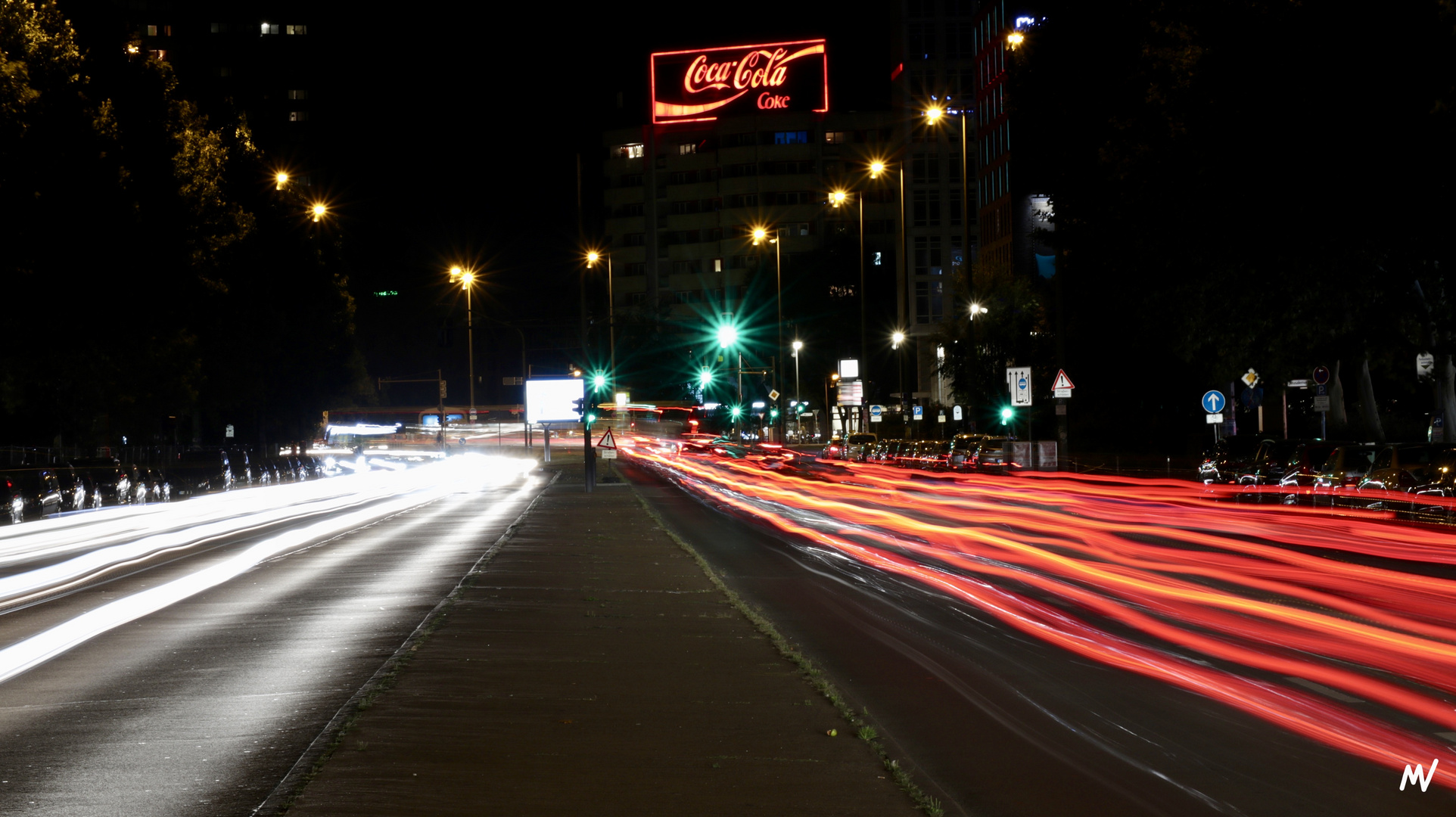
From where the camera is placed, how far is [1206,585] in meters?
15.2

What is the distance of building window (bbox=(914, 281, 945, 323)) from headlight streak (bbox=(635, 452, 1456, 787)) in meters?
77.6

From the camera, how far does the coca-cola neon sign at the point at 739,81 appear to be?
4409 inches

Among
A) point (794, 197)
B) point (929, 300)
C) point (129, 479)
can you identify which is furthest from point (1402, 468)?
point (794, 197)

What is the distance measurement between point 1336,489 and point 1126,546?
8.64m

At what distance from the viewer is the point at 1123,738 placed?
8.06m

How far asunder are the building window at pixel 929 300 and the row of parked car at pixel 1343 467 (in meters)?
74.4

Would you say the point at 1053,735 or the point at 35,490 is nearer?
the point at 1053,735

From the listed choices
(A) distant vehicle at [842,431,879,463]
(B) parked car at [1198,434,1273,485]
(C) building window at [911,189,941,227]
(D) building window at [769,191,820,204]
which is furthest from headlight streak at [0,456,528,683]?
(D) building window at [769,191,820,204]

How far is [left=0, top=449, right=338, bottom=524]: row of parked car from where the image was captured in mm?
32250

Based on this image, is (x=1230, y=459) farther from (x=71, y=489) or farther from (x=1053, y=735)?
(x=71, y=489)

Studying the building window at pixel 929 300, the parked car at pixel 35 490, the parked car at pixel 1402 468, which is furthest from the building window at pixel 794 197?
the parked car at pixel 1402 468

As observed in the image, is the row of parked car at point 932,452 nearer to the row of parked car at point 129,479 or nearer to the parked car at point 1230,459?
the parked car at point 1230,459

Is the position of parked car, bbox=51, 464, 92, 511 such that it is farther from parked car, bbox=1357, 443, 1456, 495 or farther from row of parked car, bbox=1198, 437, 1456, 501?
parked car, bbox=1357, 443, 1456, 495

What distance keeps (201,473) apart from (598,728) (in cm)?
4475
